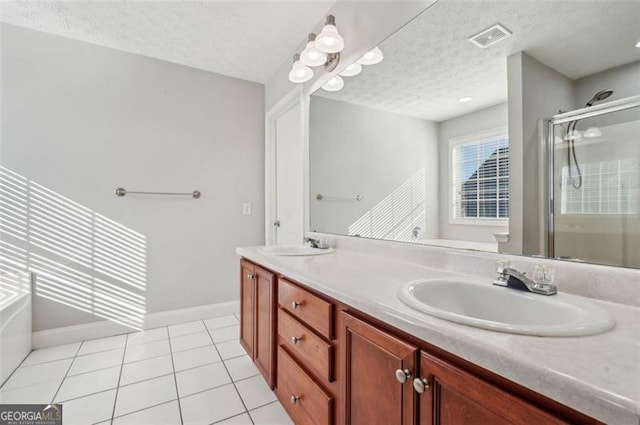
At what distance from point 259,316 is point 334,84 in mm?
1510

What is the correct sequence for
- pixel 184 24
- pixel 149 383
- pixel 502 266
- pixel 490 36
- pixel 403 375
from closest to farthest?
pixel 403 375 → pixel 502 266 → pixel 490 36 → pixel 149 383 → pixel 184 24

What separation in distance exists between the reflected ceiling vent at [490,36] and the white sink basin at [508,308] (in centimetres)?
86

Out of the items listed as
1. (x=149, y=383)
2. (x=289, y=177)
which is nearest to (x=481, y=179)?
(x=289, y=177)

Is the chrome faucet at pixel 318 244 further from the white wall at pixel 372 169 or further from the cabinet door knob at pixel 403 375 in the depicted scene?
the cabinet door knob at pixel 403 375

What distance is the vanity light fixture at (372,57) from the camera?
5.08 ft

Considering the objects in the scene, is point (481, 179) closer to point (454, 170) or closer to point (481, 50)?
point (454, 170)

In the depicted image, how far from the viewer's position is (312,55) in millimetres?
1779

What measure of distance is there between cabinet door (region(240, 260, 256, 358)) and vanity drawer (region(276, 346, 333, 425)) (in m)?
0.40

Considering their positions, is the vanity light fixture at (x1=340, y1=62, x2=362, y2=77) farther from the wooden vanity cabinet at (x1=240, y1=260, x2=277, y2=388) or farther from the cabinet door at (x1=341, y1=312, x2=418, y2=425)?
the cabinet door at (x1=341, y1=312, x2=418, y2=425)

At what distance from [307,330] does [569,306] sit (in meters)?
0.83

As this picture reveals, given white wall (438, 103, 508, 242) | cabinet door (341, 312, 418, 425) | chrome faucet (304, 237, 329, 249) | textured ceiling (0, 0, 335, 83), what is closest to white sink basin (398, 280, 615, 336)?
cabinet door (341, 312, 418, 425)

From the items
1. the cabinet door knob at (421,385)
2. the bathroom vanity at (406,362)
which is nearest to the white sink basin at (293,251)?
the bathroom vanity at (406,362)

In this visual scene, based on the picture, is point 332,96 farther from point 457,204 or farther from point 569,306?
point 569,306

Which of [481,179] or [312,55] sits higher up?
[312,55]
